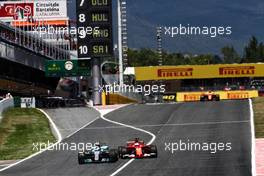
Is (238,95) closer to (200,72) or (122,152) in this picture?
(200,72)

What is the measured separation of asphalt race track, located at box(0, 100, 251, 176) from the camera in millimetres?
29156

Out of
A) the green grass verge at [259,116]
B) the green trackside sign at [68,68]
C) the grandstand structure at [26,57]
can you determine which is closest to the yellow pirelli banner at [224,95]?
the grandstand structure at [26,57]

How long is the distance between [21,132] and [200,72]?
62296 millimetres

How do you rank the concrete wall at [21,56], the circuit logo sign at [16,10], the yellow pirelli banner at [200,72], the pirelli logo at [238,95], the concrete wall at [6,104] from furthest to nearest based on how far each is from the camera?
the circuit logo sign at [16,10] → the yellow pirelli banner at [200,72] → the pirelli logo at [238,95] → the concrete wall at [21,56] → the concrete wall at [6,104]

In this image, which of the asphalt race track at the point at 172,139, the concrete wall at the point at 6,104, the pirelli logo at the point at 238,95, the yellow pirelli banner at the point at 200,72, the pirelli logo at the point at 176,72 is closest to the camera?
the asphalt race track at the point at 172,139

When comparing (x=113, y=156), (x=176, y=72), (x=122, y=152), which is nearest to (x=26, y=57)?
(x=176, y=72)

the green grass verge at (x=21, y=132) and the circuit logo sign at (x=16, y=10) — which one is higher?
the circuit logo sign at (x=16, y=10)

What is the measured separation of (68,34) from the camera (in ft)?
398

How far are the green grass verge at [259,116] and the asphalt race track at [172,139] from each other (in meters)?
0.65

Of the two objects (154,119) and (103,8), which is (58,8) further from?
(154,119)

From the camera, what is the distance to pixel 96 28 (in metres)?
70.3

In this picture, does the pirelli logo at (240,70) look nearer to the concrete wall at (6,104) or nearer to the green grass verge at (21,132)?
the concrete wall at (6,104)

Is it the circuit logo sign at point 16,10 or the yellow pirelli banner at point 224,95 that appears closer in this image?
the yellow pirelli banner at point 224,95

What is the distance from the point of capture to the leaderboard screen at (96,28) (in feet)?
230
